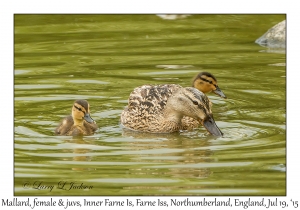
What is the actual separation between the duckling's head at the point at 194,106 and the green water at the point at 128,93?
0.18m

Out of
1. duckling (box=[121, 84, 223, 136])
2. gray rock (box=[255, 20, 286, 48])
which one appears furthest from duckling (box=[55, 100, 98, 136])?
gray rock (box=[255, 20, 286, 48])

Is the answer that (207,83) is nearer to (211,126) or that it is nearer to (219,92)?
(219,92)

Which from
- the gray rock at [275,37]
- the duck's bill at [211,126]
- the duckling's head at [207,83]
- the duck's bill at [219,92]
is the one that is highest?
the gray rock at [275,37]

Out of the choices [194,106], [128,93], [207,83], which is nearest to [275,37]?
[207,83]

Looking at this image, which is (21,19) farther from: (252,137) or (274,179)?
(274,179)

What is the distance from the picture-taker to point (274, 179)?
8.30 metres

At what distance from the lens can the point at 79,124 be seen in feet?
34.2

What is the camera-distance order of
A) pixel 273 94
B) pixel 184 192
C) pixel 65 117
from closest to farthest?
1. pixel 184 192
2. pixel 65 117
3. pixel 273 94

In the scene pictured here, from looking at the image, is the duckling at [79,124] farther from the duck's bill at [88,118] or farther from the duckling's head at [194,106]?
the duckling's head at [194,106]

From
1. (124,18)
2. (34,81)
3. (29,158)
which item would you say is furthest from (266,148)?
(124,18)

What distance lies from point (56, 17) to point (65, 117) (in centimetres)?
694

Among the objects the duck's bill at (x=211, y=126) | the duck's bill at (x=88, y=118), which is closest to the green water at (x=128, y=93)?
the duck's bill at (x=211, y=126)

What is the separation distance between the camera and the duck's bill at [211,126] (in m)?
10.1

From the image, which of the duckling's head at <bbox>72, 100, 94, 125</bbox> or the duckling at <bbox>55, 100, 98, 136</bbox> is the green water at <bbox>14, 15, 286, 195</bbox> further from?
the duckling's head at <bbox>72, 100, 94, 125</bbox>
